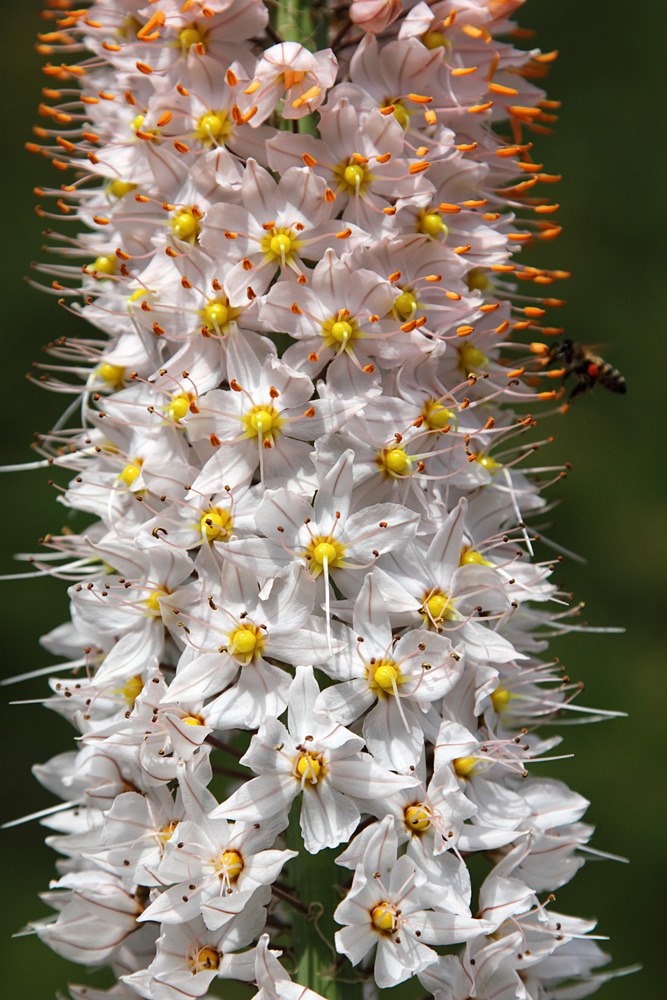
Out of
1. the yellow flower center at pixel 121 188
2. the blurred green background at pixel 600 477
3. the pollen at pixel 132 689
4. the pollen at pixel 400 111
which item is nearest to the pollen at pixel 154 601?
the pollen at pixel 132 689

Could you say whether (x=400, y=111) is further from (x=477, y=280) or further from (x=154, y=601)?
(x=154, y=601)

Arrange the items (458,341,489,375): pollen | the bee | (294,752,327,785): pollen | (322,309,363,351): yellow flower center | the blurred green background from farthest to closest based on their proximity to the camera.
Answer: the blurred green background
the bee
(458,341,489,375): pollen
(322,309,363,351): yellow flower center
(294,752,327,785): pollen

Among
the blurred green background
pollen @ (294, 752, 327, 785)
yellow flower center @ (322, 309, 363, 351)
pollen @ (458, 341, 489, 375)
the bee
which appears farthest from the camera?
the blurred green background

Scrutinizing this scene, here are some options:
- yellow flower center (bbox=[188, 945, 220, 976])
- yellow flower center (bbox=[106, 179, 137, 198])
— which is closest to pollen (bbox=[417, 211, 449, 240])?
yellow flower center (bbox=[106, 179, 137, 198])

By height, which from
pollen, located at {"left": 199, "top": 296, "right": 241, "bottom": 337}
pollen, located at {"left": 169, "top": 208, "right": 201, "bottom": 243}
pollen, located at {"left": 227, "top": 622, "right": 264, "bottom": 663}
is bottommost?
pollen, located at {"left": 227, "top": 622, "right": 264, "bottom": 663}

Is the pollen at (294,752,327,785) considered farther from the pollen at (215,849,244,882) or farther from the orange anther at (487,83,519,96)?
the orange anther at (487,83,519,96)

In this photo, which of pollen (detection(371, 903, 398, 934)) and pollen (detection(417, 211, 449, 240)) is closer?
pollen (detection(371, 903, 398, 934))

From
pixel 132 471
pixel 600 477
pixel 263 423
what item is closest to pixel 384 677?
pixel 263 423
